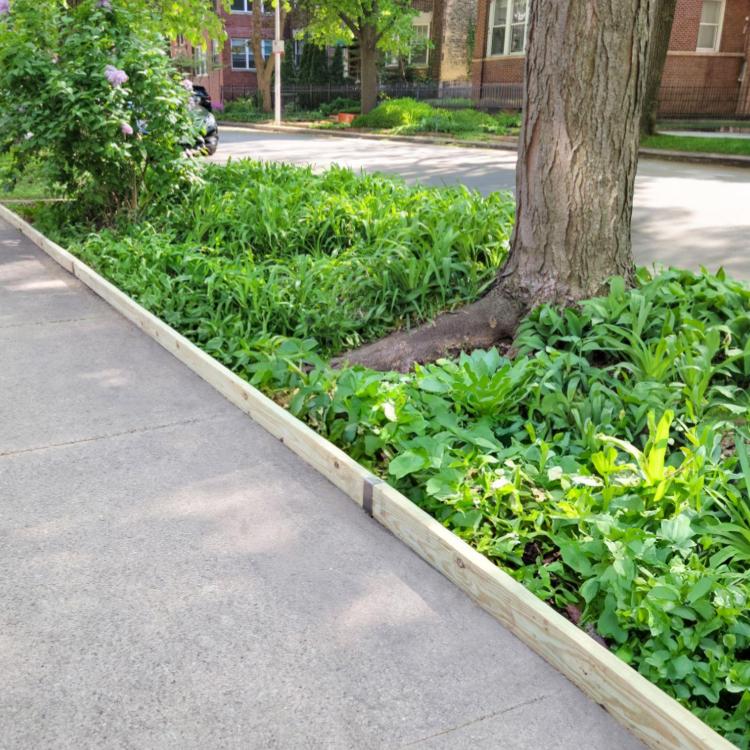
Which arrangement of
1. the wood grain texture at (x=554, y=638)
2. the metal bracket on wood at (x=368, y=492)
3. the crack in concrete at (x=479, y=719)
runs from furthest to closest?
the metal bracket on wood at (x=368, y=492)
the crack in concrete at (x=479, y=719)
the wood grain texture at (x=554, y=638)

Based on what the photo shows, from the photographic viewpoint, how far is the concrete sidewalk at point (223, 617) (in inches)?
101

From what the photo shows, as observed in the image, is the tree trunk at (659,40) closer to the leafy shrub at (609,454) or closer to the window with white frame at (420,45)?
the leafy shrub at (609,454)

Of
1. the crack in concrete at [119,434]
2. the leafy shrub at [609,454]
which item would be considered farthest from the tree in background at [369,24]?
the crack in concrete at [119,434]

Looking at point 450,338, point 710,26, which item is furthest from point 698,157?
point 710,26

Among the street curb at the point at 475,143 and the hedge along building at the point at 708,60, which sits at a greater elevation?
the hedge along building at the point at 708,60

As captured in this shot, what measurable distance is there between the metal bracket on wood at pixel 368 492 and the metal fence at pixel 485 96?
1197 inches

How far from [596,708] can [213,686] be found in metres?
1.26

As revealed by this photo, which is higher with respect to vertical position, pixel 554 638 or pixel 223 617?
pixel 554 638

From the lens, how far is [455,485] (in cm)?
365

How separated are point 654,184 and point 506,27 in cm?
2299

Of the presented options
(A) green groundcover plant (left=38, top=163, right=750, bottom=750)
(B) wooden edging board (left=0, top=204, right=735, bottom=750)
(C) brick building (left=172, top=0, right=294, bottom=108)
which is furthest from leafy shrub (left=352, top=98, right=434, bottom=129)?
(B) wooden edging board (left=0, top=204, right=735, bottom=750)

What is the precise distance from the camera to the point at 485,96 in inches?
1410

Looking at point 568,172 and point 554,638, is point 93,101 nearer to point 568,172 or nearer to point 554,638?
point 568,172

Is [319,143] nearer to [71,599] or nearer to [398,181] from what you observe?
[398,181]
